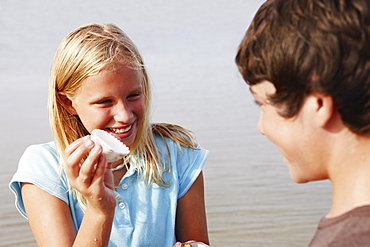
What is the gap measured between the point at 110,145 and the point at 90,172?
0.17 meters

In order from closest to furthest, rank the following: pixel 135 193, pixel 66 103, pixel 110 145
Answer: pixel 110 145, pixel 66 103, pixel 135 193

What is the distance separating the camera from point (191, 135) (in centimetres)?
384

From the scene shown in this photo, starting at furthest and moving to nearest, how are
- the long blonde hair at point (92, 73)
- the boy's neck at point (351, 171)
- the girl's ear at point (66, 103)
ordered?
the girl's ear at point (66, 103) < the long blonde hair at point (92, 73) < the boy's neck at point (351, 171)

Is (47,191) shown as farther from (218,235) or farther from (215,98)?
(215,98)

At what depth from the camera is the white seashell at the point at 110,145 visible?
2.89m

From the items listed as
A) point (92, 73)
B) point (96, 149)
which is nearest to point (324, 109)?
point (96, 149)

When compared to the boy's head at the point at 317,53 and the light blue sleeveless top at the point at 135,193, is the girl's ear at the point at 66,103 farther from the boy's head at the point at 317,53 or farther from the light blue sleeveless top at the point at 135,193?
the boy's head at the point at 317,53

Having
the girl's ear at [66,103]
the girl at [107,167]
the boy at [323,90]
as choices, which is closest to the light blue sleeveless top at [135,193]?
the girl at [107,167]

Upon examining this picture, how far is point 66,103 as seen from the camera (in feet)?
11.3

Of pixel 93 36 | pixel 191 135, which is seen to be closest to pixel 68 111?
pixel 93 36

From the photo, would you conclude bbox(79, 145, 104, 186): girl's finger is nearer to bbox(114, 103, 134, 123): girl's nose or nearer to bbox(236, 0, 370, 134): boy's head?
bbox(114, 103, 134, 123): girl's nose

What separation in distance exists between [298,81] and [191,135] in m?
1.88

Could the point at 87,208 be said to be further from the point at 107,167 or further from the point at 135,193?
the point at 135,193

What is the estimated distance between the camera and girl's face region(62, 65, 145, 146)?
3188 mm
